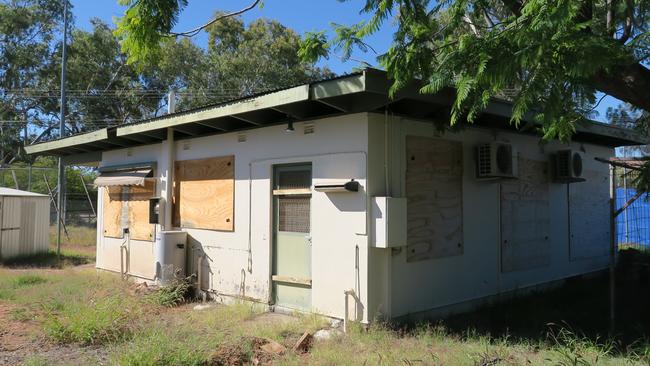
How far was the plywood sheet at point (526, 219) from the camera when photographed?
28.1ft

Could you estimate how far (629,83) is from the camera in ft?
15.5

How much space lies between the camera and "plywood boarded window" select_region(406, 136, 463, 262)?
7035 millimetres

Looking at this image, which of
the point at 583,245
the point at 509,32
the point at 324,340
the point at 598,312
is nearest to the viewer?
the point at 509,32

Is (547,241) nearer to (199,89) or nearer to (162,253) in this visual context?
(162,253)

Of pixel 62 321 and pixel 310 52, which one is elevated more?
pixel 310 52

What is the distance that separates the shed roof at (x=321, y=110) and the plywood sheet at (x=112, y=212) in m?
1.50

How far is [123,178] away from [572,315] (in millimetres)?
8635

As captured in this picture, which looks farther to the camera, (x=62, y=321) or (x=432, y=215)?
(x=432, y=215)

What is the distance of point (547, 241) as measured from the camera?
946 cm

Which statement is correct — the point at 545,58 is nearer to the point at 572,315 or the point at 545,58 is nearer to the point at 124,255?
the point at 572,315

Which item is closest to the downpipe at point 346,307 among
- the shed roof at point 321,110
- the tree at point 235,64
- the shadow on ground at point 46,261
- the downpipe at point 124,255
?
the shed roof at point 321,110

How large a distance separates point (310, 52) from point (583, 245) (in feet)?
24.7

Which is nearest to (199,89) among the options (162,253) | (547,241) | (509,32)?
(162,253)

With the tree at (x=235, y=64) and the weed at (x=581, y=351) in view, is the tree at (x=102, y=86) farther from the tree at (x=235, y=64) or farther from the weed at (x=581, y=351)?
the weed at (x=581, y=351)
